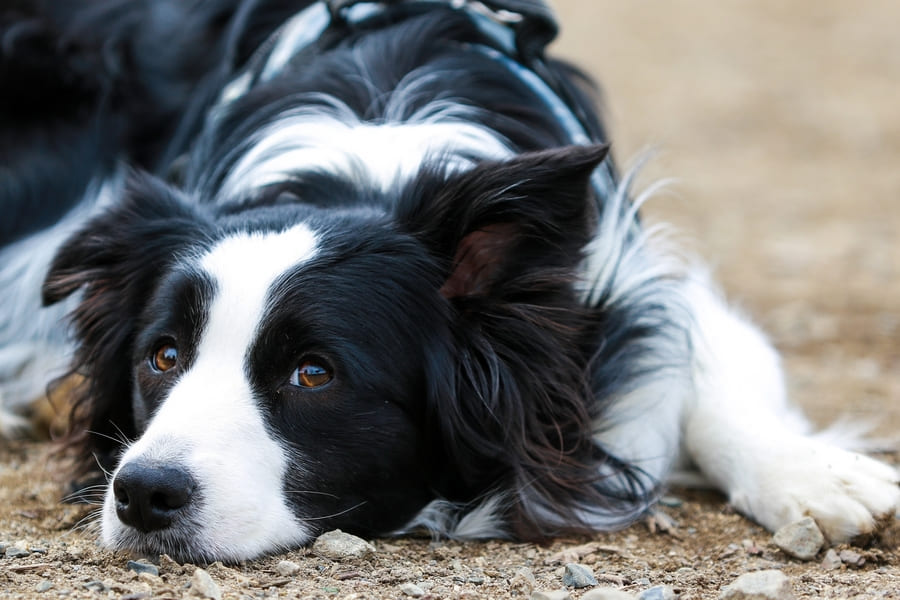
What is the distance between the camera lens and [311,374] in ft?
9.71

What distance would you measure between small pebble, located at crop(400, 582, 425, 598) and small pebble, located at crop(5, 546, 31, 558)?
2.88 ft

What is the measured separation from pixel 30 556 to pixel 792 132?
32.2 feet

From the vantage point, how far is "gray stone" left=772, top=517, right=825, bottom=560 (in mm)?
3064

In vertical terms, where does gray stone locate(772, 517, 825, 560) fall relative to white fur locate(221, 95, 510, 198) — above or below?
below

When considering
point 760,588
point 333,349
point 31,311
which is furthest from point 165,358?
point 31,311

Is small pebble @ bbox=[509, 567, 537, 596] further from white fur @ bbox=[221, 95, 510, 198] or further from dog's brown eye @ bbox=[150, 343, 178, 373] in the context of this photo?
white fur @ bbox=[221, 95, 510, 198]

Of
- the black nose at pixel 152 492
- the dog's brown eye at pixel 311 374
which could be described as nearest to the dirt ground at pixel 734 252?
the black nose at pixel 152 492

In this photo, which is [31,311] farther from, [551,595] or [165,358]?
[551,595]

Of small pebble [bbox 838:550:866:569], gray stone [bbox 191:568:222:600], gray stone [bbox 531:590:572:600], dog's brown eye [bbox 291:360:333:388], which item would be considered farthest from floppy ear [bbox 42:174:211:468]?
small pebble [bbox 838:550:866:569]

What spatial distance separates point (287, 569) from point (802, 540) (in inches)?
49.8

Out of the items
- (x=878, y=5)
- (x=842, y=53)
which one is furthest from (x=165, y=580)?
(x=878, y=5)

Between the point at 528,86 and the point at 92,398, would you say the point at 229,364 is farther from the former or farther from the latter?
the point at 528,86

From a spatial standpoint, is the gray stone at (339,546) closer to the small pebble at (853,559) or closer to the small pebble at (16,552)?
the small pebble at (16,552)

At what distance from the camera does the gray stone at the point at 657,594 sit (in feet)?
8.51
